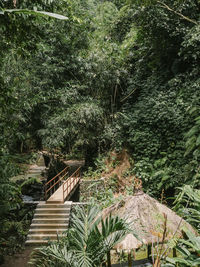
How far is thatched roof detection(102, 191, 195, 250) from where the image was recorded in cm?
285

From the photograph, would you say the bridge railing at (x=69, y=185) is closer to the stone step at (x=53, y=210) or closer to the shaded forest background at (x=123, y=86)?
the stone step at (x=53, y=210)

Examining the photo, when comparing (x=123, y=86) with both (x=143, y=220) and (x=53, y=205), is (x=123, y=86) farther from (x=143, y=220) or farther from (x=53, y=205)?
(x=143, y=220)

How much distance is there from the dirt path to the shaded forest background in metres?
3.41

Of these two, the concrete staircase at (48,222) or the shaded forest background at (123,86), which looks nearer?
the concrete staircase at (48,222)

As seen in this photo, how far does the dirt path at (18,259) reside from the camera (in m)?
6.27

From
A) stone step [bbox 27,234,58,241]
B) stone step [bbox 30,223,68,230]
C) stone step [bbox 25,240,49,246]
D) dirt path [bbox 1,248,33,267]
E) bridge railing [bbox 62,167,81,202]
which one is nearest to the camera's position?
dirt path [bbox 1,248,33,267]

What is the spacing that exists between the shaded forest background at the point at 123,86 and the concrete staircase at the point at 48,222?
263 cm

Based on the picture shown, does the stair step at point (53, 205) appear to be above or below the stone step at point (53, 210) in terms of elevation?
above

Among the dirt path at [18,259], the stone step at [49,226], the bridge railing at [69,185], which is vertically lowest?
the dirt path at [18,259]

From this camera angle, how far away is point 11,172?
3592 mm

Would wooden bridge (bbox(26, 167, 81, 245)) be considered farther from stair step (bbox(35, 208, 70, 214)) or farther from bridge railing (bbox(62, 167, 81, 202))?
bridge railing (bbox(62, 167, 81, 202))

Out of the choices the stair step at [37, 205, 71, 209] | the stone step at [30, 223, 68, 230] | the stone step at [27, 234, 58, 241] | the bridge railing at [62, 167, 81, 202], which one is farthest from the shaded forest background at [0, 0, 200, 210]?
the stone step at [27, 234, 58, 241]

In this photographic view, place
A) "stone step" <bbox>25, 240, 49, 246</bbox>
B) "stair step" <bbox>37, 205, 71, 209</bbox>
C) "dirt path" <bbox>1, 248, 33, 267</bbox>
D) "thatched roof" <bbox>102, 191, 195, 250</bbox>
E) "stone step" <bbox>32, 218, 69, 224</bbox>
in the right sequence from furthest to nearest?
1. "stair step" <bbox>37, 205, 71, 209</bbox>
2. "stone step" <bbox>32, 218, 69, 224</bbox>
3. "stone step" <bbox>25, 240, 49, 246</bbox>
4. "dirt path" <bbox>1, 248, 33, 267</bbox>
5. "thatched roof" <bbox>102, 191, 195, 250</bbox>

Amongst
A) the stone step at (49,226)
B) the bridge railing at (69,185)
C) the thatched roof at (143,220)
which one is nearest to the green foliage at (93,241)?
the thatched roof at (143,220)
